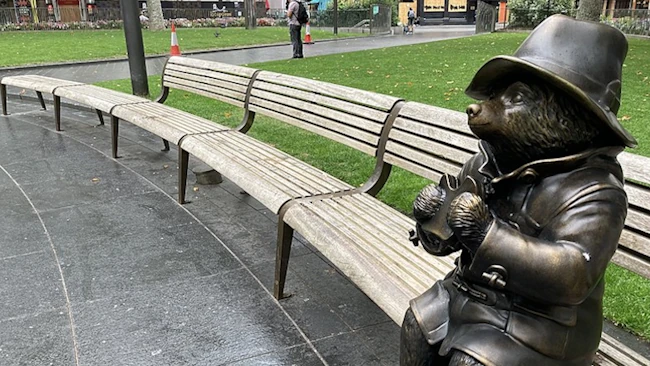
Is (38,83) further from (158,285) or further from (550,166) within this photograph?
(550,166)

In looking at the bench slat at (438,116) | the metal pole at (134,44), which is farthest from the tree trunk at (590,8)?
the bench slat at (438,116)

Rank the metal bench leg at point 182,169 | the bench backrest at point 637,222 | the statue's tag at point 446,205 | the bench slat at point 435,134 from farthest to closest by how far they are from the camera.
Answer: the metal bench leg at point 182,169 → the bench slat at point 435,134 → the bench backrest at point 637,222 → the statue's tag at point 446,205

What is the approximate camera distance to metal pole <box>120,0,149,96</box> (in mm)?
7656

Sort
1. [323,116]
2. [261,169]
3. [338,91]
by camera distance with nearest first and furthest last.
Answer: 1. [261,169]
2. [338,91]
3. [323,116]

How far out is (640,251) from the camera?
1.93 meters

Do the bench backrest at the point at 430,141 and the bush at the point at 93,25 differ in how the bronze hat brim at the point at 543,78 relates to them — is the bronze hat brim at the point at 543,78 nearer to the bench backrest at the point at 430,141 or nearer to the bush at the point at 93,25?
the bench backrest at the point at 430,141

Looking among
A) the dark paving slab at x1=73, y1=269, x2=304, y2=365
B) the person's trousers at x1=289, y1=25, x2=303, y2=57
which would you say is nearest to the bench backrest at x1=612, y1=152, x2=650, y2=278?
the dark paving slab at x1=73, y1=269, x2=304, y2=365

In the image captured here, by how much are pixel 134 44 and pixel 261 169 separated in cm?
508

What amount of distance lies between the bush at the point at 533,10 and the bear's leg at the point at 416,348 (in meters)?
24.5

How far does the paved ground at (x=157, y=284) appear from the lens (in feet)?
8.57

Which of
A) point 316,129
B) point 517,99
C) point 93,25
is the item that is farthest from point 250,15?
point 517,99

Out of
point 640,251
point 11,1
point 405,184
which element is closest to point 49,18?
point 11,1

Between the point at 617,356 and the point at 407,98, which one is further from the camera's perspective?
the point at 407,98

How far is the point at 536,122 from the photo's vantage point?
4.37 feet
